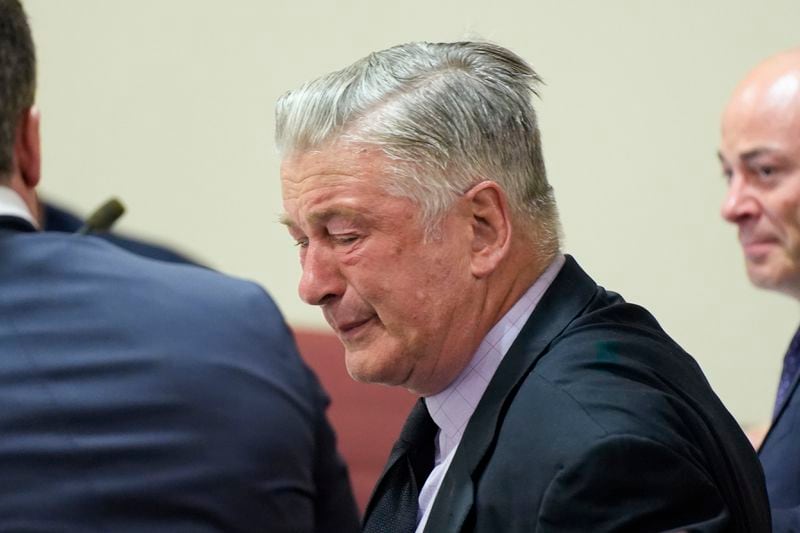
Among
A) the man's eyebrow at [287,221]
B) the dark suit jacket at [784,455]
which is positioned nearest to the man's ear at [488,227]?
the man's eyebrow at [287,221]

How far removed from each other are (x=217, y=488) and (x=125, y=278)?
0.21m

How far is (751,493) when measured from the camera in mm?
1348

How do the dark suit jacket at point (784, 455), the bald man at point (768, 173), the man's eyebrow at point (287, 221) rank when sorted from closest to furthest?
the man's eyebrow at point (287, 221), the dark suit jacket at point (784, 455), the bald man at point (768, 173)

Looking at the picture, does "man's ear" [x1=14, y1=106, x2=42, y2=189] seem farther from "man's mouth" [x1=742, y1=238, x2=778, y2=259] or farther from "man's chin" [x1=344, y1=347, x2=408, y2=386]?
"man's mouth" [x1=742, y1=238, x2=778, y2=259]

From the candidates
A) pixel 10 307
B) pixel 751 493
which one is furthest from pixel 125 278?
pixel 751 493

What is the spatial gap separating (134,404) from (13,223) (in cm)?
26

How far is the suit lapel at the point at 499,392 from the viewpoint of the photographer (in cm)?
130

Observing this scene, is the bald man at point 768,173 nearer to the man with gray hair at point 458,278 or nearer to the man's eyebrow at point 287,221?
the man with gray hair at point 458,278

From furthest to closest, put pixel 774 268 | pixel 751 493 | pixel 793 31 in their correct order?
1. pixel 793 31
2. pixel 774 268
3. pixel 751 493

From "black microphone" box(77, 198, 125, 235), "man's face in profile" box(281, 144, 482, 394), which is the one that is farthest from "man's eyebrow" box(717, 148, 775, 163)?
"black microphone" box(77, 198, 125, 235)

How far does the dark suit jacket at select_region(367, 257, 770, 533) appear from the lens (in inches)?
45.6

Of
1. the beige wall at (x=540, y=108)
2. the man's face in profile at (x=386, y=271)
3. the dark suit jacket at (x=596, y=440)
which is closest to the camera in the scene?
the dark suit jacket at (x=596, y=440)

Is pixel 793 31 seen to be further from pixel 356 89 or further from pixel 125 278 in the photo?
pixel 125 278

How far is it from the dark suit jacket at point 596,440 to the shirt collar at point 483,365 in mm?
21
